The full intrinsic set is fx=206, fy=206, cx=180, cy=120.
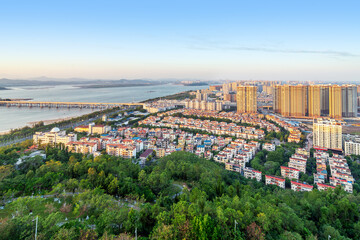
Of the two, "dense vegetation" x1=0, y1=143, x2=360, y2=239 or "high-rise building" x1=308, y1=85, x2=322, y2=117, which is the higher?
"high-rise building" x1=308, y1=85, x2=322, y2=117

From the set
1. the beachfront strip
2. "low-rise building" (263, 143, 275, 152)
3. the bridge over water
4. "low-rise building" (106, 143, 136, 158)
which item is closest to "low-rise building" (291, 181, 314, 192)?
"low-rise building" (263, 143, 275, 152)

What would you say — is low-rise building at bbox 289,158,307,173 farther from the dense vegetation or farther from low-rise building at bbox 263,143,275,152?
the dense vegetation

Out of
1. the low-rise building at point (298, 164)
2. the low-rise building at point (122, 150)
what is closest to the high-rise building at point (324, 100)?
the low-rise building at point (298, 164)

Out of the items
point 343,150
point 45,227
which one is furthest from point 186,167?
point 343,150

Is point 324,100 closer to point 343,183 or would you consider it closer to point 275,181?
point 343,183

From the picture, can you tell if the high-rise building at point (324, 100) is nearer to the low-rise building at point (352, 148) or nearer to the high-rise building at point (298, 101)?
the high-rise building at point (298, 101)
